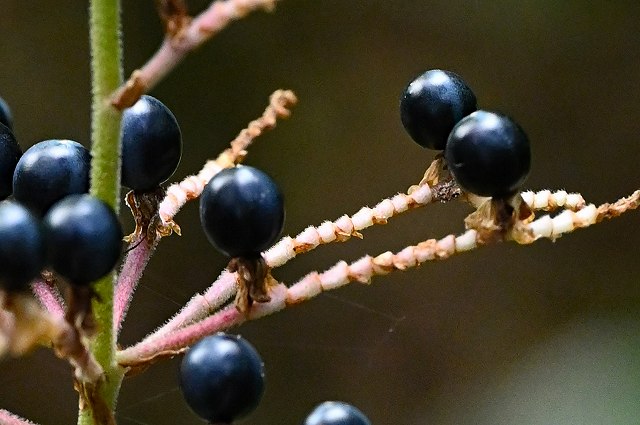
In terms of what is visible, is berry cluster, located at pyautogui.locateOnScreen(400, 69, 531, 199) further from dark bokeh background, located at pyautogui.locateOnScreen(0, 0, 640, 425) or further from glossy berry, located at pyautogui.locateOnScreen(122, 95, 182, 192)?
dark bokeh background, located at pyautogui.locateOnScreen(0, 0, 640, 425)

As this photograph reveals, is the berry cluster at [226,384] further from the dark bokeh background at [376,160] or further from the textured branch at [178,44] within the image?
the dark bokeh background at [376,160]

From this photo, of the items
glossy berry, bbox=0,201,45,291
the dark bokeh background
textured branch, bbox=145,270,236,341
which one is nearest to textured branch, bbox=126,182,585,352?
textured branch, bbox=145,270,236,341

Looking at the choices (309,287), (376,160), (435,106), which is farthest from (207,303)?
(376,160)

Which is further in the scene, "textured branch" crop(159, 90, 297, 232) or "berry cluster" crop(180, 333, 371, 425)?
"textured branch" crop(159, 90, 297, 232)

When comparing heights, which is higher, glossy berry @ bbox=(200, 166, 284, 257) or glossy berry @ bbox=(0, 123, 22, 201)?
glossy berry @ bbox=(200, 166, 284, 257)

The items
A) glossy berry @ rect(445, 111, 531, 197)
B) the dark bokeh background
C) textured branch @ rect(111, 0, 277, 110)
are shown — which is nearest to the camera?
textured branch @ rect(111, 0, 277, 110)

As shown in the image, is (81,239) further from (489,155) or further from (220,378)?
(489,155)

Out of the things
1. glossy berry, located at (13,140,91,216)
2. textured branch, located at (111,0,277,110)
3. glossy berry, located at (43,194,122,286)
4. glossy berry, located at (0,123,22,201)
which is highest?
textured branch, located at (111,0,277,110)
